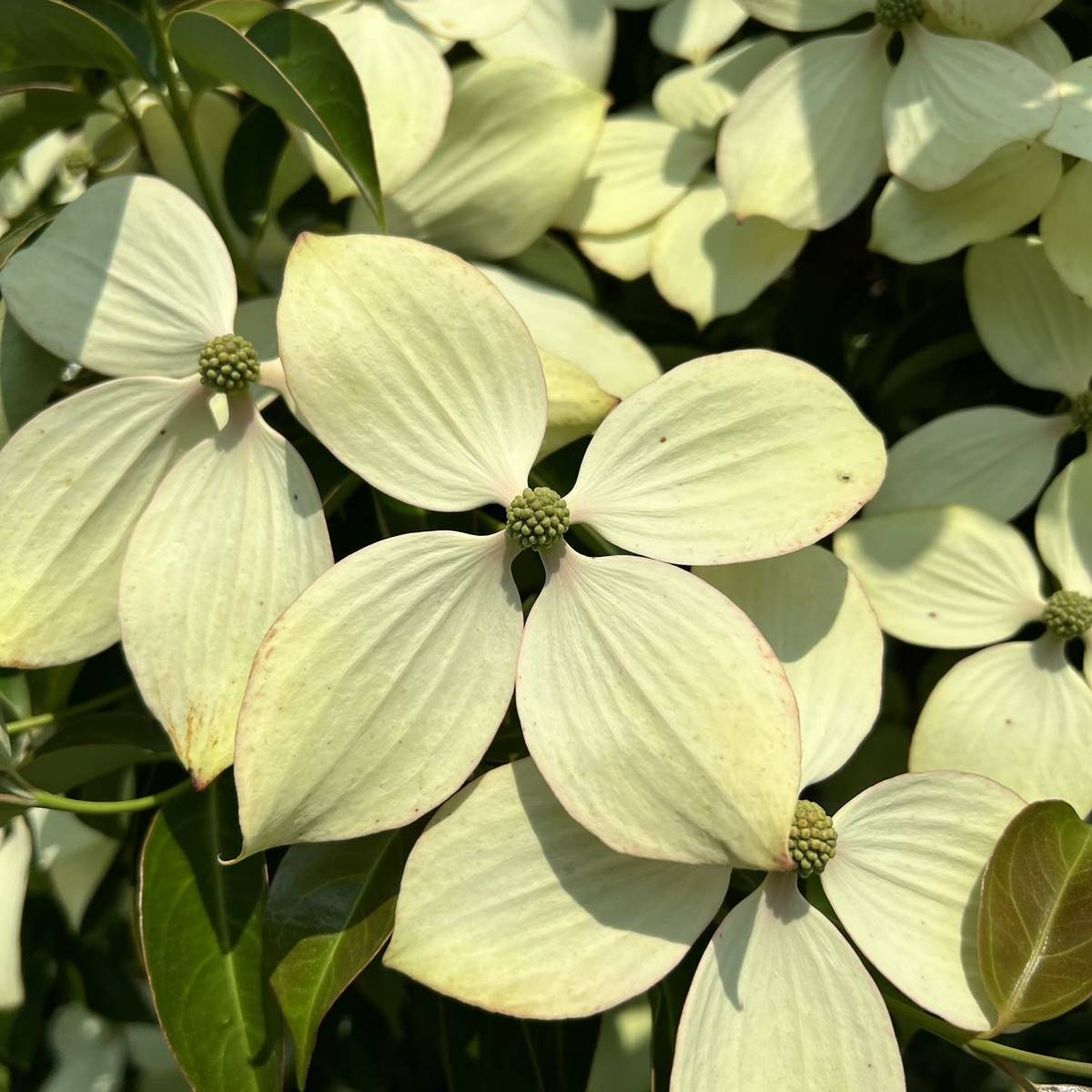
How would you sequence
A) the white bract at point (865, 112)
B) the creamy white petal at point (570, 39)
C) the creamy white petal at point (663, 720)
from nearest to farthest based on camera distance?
1. the creamy white petal at point (663, 720)
2. the white bract at point (865, 112)
3. the creamy white petal at point (570, 39)

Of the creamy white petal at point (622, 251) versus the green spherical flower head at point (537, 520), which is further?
the creamy white petal at point (622, 251)

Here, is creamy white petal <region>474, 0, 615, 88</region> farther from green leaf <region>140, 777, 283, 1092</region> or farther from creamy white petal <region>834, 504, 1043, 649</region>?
green leaf <region>140, 777, 283, 1092</region>

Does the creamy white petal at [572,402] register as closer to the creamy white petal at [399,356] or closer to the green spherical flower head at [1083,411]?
the creamy white petal at [399,356]

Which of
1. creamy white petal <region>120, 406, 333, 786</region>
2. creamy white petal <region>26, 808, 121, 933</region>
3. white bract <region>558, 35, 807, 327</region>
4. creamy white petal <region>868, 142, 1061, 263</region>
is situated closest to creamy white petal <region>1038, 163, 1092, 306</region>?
creamy white petal <region>868, 142, 1061, 263</region>

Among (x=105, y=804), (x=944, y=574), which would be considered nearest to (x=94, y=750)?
(x=105, y=804)

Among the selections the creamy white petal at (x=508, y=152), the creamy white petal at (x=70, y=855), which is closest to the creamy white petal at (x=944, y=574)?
the creamy white petal at (x=508, y=152)

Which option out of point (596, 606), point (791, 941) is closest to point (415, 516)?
point (596, 606)
